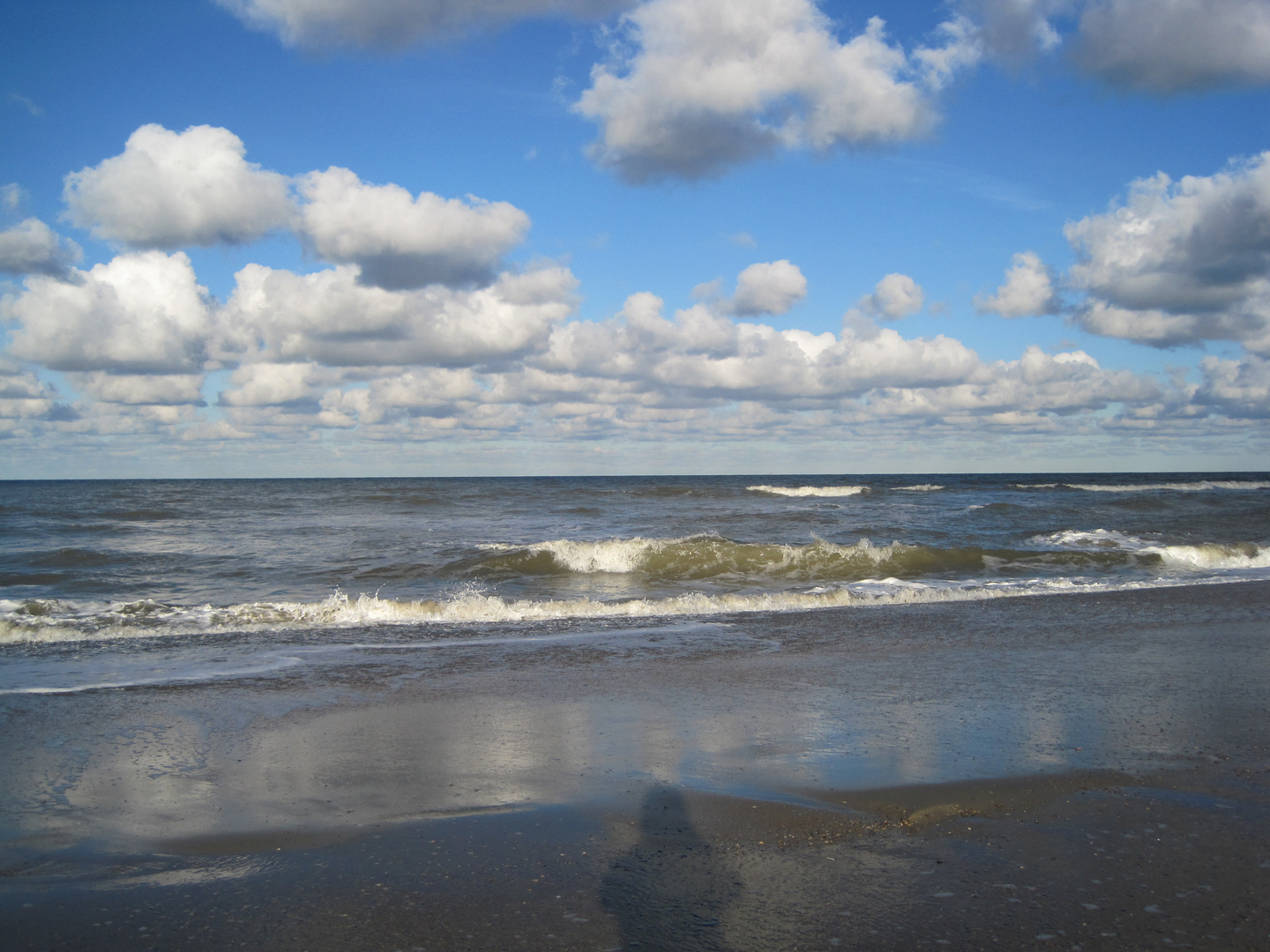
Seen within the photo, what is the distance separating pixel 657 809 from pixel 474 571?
13.4 meters

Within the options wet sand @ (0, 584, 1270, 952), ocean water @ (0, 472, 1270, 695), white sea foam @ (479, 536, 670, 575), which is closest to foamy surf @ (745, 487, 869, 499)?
ocean water @ (0, 472, 1270, 695)

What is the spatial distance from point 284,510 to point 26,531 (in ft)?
43.4

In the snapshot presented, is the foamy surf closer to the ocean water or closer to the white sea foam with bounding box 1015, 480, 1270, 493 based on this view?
the white sea foam with bounding box 1015, 480, 1270, 493

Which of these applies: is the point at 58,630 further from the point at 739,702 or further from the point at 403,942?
the point at 403,942

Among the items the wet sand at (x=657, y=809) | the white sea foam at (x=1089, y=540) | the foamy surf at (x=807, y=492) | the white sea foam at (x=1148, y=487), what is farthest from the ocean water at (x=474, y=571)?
the white sea foam at (x=1148, y=487)

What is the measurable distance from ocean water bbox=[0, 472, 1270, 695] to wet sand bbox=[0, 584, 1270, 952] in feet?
8.11

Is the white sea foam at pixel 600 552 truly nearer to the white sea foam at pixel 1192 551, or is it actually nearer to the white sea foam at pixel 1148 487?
the white sea foam at pixel 1192 551

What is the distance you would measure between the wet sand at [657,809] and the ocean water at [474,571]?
2472mm

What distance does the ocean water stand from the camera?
33.1 ft

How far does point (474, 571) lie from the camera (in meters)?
17.4

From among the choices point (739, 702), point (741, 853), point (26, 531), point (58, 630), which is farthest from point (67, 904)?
point (26, 531)

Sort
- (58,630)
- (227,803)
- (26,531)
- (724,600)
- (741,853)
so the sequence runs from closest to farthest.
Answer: (741,853) → (227,803) → (58,630) → (724,600) → (26,531)

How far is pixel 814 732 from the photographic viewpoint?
5.89m

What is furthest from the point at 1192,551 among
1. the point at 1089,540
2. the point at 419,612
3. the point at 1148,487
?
the point at 1148,487
